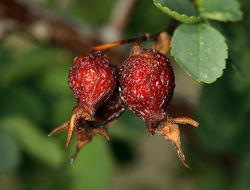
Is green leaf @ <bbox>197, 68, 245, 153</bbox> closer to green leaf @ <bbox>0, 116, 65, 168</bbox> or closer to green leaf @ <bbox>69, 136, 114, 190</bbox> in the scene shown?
green leaf @ <bbox>69, 136, 114, 190</bbox>

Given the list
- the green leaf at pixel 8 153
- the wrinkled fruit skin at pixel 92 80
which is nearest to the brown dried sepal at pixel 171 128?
the wrinkled fruit skin at pixel 92 80

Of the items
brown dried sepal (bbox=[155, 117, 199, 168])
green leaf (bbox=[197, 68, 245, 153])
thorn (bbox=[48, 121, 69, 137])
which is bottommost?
green leaf (bbox=[197, 68, 245, 153])

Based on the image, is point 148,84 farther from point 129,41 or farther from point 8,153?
point 8,153

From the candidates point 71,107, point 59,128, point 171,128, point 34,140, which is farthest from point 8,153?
point 171,128

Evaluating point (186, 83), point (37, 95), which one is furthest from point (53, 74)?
point (186, 83)

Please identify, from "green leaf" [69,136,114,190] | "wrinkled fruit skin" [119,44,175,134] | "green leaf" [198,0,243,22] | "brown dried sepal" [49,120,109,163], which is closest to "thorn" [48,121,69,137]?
"brown dried sepal" [49,120,109,163]

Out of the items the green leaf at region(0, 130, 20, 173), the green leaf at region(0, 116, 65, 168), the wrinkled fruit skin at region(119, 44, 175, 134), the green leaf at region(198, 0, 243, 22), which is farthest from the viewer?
A: the green leaf at region(0, 116, 65, 168)
